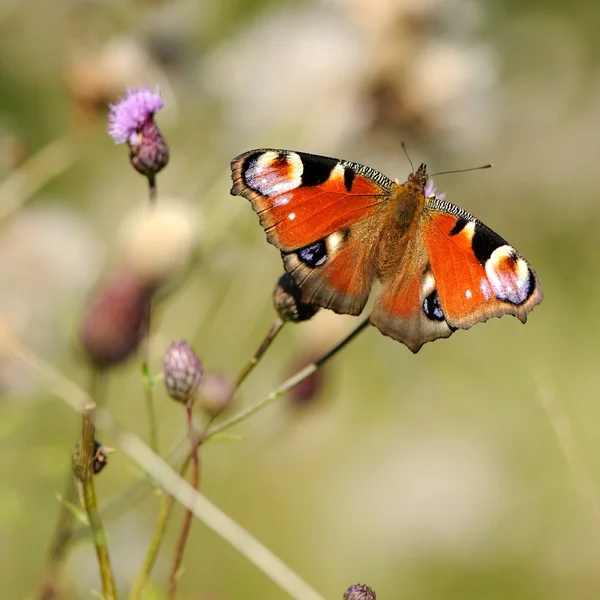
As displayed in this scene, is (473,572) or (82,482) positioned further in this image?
(473,572)

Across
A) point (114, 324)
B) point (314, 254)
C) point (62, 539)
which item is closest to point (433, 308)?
point (314, 254)

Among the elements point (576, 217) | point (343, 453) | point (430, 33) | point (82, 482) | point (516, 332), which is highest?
point (576, 217)

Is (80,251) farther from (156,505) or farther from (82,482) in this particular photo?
(82,482)

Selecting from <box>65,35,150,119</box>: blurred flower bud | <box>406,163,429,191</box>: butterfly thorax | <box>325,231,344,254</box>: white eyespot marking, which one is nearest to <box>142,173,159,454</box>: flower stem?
<box>325,231,344,254</box>: white eyespot marking

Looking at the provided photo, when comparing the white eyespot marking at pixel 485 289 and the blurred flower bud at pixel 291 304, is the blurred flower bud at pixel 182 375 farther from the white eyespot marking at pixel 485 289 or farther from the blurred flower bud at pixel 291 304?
the white eyespot marking at pixel 485 289

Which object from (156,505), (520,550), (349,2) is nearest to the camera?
(156,505)

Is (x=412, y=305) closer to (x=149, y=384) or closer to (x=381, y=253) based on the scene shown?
(x=381, y=253)

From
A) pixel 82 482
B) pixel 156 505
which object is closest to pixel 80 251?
pixel 156 505
